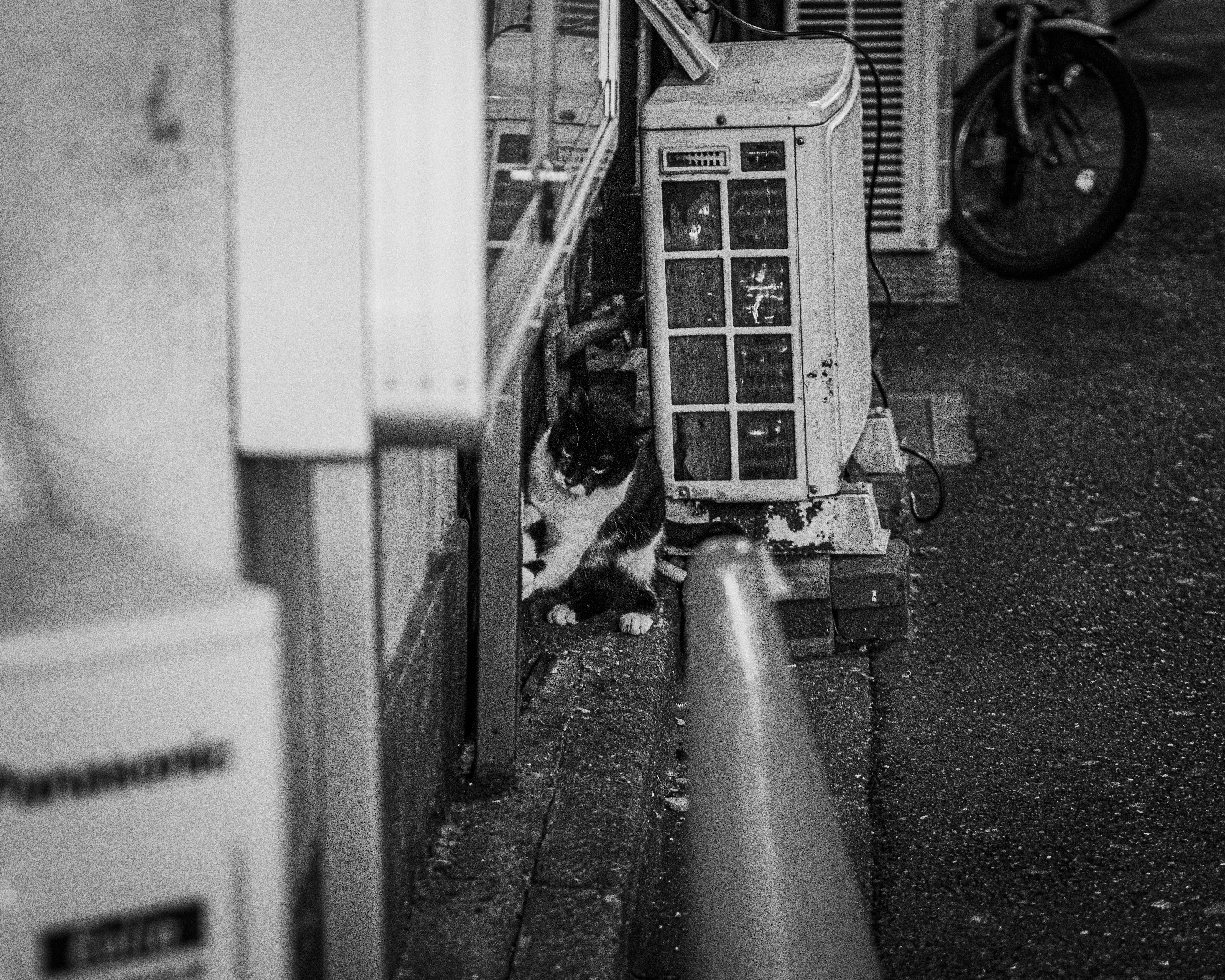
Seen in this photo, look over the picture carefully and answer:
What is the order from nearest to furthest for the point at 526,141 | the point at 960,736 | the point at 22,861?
the point at 22,861 → the point at 526,141 → the point at 960,736

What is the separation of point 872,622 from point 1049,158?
3.42 m

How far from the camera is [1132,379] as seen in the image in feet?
19.1

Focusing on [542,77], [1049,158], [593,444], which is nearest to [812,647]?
[593,444]

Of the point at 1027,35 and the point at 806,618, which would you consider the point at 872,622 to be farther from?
the point at 1027,35

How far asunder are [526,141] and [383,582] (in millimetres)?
808

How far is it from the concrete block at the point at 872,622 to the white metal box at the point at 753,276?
0.35 m

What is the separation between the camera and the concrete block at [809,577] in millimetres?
3984

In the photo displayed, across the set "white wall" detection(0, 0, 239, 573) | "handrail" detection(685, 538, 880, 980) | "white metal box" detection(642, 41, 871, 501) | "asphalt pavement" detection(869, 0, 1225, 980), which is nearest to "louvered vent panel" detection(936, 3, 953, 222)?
"asphalt pavement" detection(869, 0, 1225, 980)

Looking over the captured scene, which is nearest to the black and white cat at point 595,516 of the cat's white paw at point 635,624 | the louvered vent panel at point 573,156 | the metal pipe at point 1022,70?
the cat's white paw at point 635,624

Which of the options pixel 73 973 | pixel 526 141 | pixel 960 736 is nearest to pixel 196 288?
pixel 73 973

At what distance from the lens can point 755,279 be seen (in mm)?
3775

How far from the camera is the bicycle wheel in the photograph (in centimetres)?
665

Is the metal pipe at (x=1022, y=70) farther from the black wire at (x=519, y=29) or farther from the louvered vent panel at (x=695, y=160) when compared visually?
the black wire at (x=519, y=29)

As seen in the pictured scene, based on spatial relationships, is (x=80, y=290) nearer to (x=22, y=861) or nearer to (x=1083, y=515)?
(x=22, y=861)
